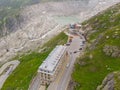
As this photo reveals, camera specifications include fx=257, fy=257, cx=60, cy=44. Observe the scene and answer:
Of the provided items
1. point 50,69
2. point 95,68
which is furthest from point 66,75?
point 95,68

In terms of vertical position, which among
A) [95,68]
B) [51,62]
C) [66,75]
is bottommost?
[66,75]

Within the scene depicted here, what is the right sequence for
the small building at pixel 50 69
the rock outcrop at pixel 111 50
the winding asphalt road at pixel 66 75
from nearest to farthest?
the winding asphalt road at pixel 66 75 → the small building at pixel 50 69 → the rock outcrop at pixel 111 50

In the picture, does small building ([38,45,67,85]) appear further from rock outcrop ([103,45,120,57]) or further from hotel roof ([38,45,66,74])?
rock outcrop ([103,45,120,57])

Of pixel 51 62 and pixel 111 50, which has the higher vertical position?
pixel 111 50

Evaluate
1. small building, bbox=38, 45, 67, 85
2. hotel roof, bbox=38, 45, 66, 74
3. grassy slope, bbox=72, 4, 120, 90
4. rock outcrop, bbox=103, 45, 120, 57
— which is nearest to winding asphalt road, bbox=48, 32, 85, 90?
small building, bbox=38, 45, 67, 85

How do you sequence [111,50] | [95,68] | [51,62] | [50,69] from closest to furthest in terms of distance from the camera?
[95,68], [50,69], [51,62], [111,50]

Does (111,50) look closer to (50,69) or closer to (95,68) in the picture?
(95,68)

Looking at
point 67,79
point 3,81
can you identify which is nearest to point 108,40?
point 67,79

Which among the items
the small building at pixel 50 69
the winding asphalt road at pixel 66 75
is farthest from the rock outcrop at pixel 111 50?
the small building at pixel 50 69

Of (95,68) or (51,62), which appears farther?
(51,62)

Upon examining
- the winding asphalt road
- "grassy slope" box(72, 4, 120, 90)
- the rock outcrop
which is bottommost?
the winding asphalt road

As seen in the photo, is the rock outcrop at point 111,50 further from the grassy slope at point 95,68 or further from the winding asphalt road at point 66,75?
the winding asphalt road at point 66,75

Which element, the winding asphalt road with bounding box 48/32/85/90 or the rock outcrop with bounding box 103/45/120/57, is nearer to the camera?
the winding asphalt road with bounding box 48/32/85/90
